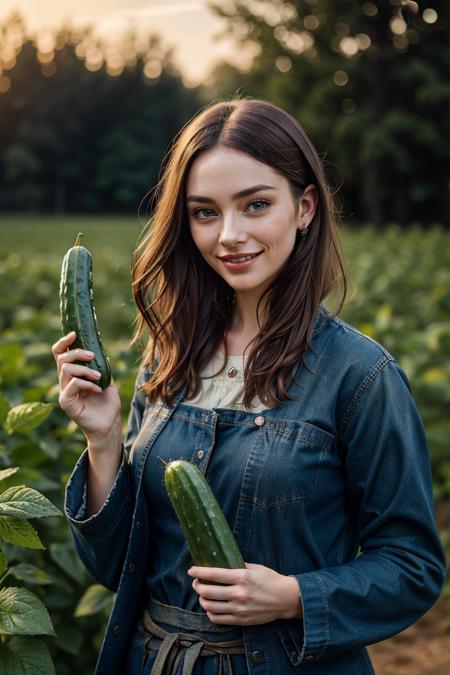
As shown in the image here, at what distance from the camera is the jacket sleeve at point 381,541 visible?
2127mm

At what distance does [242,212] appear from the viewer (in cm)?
234

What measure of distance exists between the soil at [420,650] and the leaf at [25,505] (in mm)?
3184

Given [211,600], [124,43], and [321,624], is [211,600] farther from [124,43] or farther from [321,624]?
[124,43]

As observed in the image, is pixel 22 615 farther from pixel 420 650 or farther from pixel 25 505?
pixel 420 650

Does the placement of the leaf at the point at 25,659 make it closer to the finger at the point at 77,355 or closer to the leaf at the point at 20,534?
the leaf at the point at 20,534

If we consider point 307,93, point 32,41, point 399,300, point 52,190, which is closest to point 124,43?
point 32,41

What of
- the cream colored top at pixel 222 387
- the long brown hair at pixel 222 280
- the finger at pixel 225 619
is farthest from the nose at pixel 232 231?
the finger at pixel 225 619

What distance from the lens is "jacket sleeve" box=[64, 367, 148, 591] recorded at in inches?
97.1

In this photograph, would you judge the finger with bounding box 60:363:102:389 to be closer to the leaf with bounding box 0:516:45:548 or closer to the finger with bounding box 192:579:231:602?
the leaf with bounding box 0:516:45:548

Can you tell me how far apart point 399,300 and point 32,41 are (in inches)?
3695

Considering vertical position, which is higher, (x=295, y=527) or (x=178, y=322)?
(x=178, y=322)

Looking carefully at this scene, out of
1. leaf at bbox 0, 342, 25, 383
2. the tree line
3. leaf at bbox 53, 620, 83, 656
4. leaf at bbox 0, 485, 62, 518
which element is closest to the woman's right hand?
leaf at bbox 0, 485, 62, 518

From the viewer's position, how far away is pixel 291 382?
7.52 feet

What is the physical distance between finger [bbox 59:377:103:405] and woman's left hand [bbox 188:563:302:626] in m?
0.56
